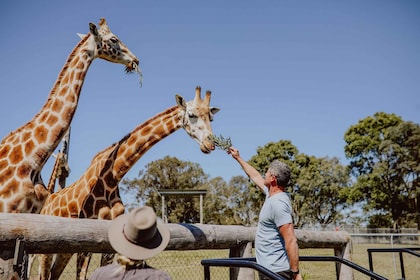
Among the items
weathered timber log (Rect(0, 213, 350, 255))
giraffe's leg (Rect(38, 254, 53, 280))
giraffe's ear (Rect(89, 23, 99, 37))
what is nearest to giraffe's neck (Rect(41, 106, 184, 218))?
giraffe's leg (Rect(38, 254, 53, 280))

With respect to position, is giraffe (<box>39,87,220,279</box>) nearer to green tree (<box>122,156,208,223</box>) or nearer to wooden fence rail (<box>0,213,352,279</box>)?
wooden fence rail (<box>0,213,352,279</box>)

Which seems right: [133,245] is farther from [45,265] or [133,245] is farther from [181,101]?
[181,101]

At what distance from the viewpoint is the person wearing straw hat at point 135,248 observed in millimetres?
1875

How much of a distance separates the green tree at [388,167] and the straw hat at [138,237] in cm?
3183

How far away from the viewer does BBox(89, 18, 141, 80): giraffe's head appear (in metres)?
5.56

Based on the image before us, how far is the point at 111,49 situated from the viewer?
5.66m

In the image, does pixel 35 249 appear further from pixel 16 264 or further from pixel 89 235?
→ pixel 89 235

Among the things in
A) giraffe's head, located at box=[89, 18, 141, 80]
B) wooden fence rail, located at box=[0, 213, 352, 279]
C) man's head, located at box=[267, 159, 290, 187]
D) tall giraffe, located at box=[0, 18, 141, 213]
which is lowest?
wooden fence rail, located at box=[0, 213, 352, 279]

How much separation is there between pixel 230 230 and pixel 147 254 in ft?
8.18

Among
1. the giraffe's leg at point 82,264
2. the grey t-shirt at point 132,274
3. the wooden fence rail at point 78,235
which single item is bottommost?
the giraffe's leg at point 82,264

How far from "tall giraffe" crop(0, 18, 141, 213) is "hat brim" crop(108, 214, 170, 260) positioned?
8.26ft

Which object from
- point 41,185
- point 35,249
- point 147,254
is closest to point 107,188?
point 41,185

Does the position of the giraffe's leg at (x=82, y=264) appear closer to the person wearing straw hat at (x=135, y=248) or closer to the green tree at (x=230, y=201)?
the person wearing straw hat at (x=135, y=248)

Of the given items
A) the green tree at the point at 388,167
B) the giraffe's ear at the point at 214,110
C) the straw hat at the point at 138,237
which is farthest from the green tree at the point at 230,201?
the straw hat at the point at 138,237
